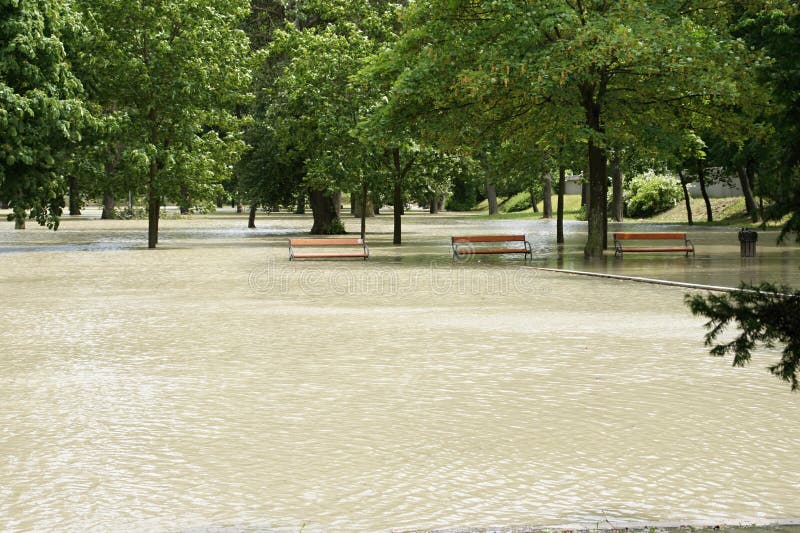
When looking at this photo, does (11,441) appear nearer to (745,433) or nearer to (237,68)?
(745,433)

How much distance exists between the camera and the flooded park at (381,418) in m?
6.57

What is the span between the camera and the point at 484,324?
1609 cm

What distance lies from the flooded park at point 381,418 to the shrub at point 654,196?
205ft

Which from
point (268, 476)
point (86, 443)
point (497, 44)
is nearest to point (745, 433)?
point (268, 476)

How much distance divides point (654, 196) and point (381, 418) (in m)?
73.5

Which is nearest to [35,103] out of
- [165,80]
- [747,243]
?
[165,80]

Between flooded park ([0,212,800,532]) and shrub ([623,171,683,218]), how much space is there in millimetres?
62361

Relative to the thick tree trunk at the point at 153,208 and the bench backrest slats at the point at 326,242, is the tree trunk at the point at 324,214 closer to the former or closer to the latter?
the thick tree trunk at the point at 153,208

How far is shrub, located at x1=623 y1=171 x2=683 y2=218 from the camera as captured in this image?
8025cm

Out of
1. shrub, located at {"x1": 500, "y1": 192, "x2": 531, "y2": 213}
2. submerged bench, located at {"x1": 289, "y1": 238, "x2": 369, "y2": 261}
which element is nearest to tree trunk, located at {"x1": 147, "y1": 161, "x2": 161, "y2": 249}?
submerged bench, located at {"x1": 289, "y1": 238, "x2": 369, "y2": 261}

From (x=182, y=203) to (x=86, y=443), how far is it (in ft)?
112

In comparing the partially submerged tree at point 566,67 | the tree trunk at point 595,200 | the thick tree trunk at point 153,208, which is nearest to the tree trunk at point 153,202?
the thick tree trunk at point 153,208

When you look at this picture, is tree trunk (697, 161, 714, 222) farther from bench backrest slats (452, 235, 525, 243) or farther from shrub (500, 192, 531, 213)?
shrub (500, 192, 531, 213)

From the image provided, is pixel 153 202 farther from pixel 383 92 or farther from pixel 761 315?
pixel 761 315
